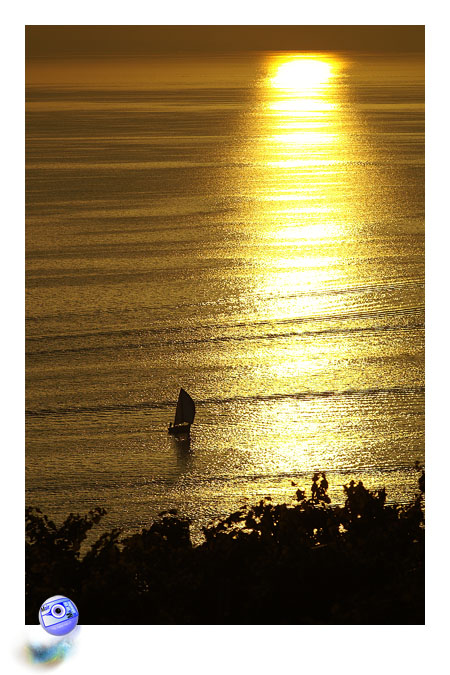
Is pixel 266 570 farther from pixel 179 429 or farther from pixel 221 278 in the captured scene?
pixel 221 278

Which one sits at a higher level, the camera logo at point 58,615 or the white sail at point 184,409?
the white sail at point 184,409

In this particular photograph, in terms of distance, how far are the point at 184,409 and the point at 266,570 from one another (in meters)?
0.56

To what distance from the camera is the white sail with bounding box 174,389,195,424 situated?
3701 millimetres

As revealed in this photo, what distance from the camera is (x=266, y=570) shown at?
12.3ft

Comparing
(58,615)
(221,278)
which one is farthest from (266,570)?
(221,278)

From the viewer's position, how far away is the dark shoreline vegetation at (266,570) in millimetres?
3699

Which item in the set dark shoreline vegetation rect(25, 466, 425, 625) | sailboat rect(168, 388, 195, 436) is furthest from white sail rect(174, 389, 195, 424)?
dark shoreline vegetation rect(25, 466, 425, 625)

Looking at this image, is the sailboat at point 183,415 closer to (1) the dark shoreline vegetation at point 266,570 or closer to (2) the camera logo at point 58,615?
(1) the dark shoreline vegetation at point 266,570

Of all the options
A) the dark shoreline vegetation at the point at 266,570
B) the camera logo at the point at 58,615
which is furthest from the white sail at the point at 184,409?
the camera logo at the point at 58,615

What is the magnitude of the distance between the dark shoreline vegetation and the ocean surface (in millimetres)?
71

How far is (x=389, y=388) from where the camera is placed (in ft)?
12.3
